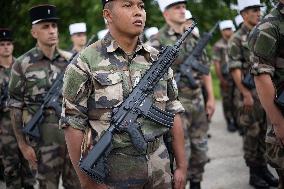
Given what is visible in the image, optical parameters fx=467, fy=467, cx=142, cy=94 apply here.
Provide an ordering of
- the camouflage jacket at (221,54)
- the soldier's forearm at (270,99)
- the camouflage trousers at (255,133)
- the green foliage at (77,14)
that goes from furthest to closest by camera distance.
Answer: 1. the camouflage jacket at (221,54)
2. the green foliage at (77,14)
3. the camouflage trousers at (255,133)
4. the soldier's forearm at (270,99)

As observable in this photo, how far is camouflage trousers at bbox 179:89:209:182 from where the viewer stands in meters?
5.52

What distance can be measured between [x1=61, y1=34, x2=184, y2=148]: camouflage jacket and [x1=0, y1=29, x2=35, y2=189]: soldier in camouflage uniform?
307cm

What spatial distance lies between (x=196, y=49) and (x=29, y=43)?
7.34 feet

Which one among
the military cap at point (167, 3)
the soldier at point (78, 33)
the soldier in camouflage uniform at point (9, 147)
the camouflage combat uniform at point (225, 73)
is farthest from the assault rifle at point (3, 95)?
the camouflage combat uniform at point (225, 73)

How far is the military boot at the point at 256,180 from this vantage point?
5.64m

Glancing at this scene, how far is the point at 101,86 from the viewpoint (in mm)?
2881

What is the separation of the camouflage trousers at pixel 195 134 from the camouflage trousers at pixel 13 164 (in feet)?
6.63

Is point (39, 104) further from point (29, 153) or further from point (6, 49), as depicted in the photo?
point (6, 49)

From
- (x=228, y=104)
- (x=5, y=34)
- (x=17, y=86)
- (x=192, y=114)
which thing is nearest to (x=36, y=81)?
(x=17, y=86)

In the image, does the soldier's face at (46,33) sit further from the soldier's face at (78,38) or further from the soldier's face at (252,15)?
the soldier's face at (78,38)

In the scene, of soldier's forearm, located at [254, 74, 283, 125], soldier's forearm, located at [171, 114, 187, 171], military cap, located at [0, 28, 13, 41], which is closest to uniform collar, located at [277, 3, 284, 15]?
soldier's forearm, located at [254, 74, 283, 125]

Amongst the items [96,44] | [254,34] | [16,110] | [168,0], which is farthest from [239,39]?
[96,44]

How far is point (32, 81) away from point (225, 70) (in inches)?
265

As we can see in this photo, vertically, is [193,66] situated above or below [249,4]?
below
